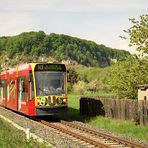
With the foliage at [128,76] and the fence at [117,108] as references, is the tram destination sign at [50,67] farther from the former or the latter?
the foliage at [128,76]

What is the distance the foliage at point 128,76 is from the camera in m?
33.4

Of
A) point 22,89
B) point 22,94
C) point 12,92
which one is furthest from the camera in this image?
point 12,92

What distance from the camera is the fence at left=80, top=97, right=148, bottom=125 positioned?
23.9m

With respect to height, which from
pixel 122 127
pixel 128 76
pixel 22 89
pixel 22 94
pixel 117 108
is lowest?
pixel 122 127

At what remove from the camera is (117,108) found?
28156 millimetres

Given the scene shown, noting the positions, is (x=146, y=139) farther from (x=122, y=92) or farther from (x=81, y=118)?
(x=122, y=92)

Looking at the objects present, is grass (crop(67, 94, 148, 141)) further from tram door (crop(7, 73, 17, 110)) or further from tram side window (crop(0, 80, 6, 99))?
tram side window (crop(0, 80, 6, 99))

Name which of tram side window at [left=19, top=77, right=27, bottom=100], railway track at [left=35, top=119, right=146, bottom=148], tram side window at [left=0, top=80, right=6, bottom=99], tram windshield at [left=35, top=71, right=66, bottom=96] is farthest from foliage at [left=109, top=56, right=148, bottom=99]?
railway track at [left=35, top=119, right=146, bottom=148]

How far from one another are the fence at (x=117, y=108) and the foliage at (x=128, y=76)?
143 inches

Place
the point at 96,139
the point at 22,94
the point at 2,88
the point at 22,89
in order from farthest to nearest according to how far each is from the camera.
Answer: the point at 2,88 → the point at 22,94 → the point at 22,89 → the point at 96,139

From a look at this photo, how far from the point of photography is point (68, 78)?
2753 cm

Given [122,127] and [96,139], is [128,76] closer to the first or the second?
[122,127]

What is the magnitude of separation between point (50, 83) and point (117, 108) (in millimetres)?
4489

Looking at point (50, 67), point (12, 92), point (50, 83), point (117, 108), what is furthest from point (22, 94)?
point (117, 108)
